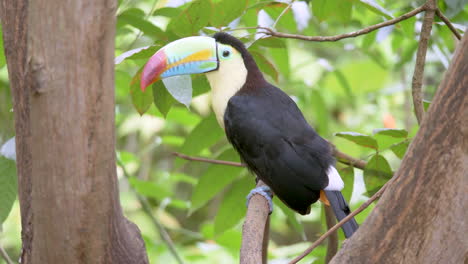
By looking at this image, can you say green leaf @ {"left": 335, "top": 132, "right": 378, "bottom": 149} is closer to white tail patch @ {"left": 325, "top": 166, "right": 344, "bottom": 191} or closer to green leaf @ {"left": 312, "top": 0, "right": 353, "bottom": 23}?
white tail patch @ {"left": 325, "top": 166, "right": 344, "bottom": 191}

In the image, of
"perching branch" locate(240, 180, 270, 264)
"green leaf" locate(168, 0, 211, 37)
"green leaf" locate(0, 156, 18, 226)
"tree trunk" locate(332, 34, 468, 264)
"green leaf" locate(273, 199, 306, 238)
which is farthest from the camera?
"green leaf" locate(273, 199, 306, 238)

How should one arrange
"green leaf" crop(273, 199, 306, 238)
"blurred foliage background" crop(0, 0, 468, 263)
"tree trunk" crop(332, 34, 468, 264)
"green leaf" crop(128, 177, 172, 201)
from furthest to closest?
"green leaf" crop(128, 177, 172, 201) → "green leaf" crop(273, 199, 306, 238) → "blurred foliage background" crop(0, 0, 468, 263) → "tree trunk" crop(332, 34, 468, 264)

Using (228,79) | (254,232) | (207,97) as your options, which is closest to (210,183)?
(228,79)

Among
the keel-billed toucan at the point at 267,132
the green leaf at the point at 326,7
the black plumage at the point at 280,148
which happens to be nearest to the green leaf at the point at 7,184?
the keel-billed toucan at the point at 267,132

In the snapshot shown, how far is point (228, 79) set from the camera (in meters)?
2.38

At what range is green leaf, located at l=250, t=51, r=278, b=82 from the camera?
2186 mm

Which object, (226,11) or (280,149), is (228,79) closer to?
(280,149)

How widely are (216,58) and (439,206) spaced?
1273mm

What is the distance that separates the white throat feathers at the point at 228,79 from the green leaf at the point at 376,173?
2.06 ft

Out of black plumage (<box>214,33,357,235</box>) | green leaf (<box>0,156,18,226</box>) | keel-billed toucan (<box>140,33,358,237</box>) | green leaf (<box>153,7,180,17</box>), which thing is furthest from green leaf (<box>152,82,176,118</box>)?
green leaf (<box>0,156,18,226</box>)

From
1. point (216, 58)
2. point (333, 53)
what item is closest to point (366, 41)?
point (216, 58)

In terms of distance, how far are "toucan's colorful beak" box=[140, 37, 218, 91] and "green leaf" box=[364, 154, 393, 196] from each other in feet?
2.16

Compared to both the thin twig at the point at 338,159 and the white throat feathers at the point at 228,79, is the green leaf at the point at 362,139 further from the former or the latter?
the white throat feathers at the point at 228,79

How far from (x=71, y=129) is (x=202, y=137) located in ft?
3.78
